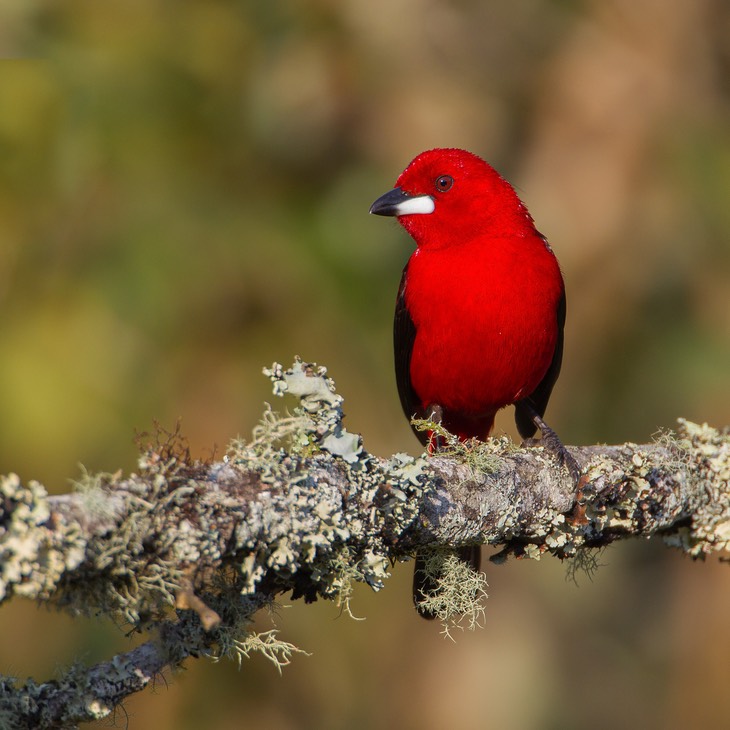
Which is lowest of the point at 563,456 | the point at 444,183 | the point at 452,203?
the point at 563,456

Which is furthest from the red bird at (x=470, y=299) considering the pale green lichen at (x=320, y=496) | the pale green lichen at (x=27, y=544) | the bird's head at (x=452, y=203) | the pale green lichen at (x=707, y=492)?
the pale green lichen at (x=27, y=544)

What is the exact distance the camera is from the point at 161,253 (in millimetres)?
4543

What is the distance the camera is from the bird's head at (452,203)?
399 cm

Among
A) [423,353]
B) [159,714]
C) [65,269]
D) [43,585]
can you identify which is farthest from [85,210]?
[43,585]

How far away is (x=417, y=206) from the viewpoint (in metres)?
4.10

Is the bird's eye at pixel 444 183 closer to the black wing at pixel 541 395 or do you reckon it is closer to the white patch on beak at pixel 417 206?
the white patch on beak at pixel 417 206

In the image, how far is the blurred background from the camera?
456 centimetres

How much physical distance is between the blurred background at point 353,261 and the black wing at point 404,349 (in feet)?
1.98

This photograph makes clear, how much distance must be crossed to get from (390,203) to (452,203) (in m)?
0.24

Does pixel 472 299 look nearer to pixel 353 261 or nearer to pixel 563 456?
pixel 563 456

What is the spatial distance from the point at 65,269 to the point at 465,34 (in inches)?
97.8

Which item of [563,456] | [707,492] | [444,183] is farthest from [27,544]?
[444,183]

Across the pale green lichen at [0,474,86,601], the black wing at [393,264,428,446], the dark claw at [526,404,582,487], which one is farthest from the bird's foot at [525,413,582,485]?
the pale green lichen at [0,474,86,601]

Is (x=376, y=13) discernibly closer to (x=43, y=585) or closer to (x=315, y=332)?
(x=315, y=332)
